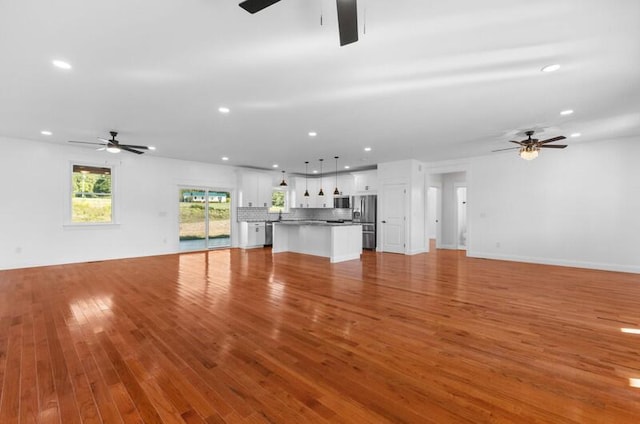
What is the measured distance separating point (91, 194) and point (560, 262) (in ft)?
38.6

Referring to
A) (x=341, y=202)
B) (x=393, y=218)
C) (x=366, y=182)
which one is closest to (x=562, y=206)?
(x=393, y=218)

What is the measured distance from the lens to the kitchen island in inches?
274

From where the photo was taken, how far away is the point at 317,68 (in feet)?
9.89

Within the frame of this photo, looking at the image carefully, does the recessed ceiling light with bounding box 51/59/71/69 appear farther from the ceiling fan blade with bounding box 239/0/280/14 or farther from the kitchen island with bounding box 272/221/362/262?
the kitchen island with bounding box 272/221/362/262

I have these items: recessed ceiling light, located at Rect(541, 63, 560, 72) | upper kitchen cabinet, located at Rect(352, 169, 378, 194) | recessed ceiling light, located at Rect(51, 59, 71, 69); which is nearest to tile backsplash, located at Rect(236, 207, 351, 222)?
upper kitchen cabinet, located at Rect(352, 169, 378, 194)

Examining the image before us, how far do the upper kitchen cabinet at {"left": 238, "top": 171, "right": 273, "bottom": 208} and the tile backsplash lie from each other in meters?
0.30

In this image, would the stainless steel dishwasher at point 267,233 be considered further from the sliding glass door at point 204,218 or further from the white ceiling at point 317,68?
the white ceiling at point 317,68

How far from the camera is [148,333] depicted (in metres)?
2.82

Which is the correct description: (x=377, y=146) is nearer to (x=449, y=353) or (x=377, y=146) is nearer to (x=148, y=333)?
(x=449, y=353)

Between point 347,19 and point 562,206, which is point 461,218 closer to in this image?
point 562,206

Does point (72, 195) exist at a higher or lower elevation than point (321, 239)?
higher

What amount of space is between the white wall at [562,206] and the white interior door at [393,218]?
1.90 meters

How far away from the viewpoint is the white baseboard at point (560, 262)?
5895mm

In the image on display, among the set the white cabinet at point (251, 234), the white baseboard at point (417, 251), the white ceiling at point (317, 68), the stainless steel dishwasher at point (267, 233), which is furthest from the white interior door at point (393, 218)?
the white cabinet at point (251, 234)
